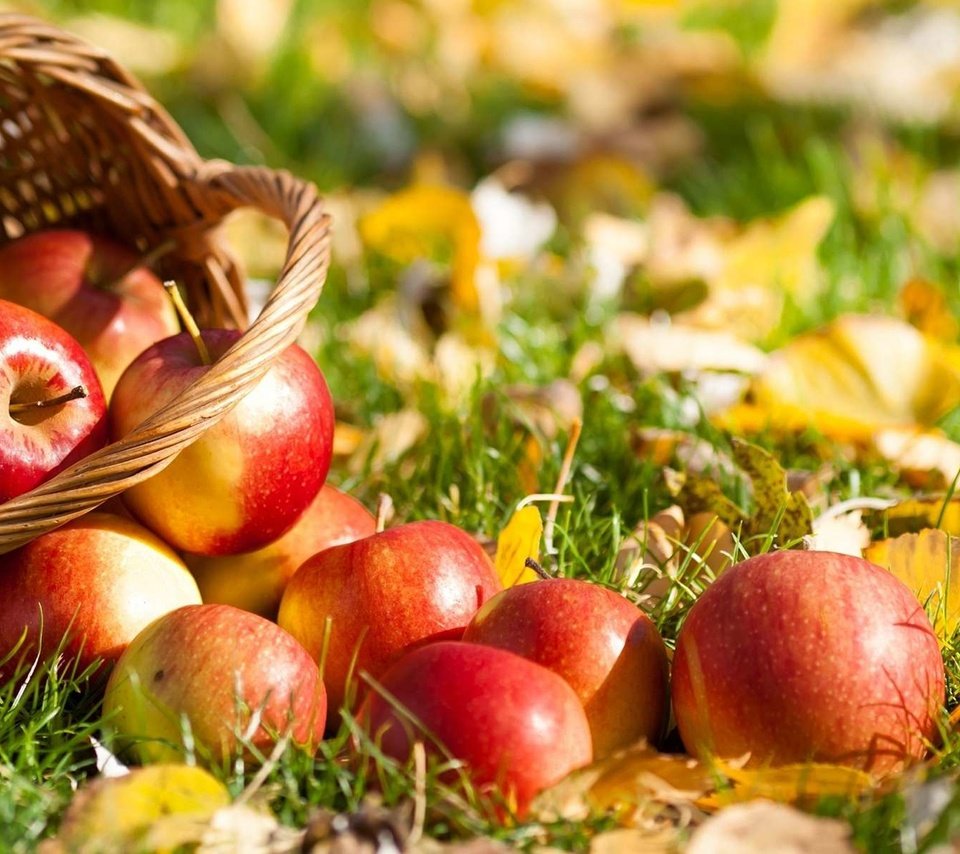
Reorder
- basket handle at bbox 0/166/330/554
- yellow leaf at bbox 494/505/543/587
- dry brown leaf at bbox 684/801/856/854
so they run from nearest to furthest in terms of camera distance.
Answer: dry brown leaf at bbox 684/801/856/854
basket handle at bbox 0/166/330/554
yellow leaf at bbox 494/505/543/587

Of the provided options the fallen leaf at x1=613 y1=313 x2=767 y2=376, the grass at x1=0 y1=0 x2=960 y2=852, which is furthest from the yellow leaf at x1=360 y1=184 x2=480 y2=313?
the fallen leaf at x1=613 y1=313 x2=767 y2=376

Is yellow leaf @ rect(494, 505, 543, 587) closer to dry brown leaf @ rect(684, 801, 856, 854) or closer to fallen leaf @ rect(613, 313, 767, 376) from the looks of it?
dry brown leaf @ rect(684, 801, 856, 854)

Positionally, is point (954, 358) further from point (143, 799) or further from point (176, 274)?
point (143, 799)

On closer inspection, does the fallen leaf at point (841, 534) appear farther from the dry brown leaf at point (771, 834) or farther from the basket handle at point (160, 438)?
the basket handle at point (160, 438)

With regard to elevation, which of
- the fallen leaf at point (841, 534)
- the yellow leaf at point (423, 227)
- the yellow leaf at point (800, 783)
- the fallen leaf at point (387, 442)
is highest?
the yellow leaf at point (423, 227)

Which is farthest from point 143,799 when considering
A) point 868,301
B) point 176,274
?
point 868,301

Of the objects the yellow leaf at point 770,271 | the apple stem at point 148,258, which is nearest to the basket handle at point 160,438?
the apple stem at point 148,258
